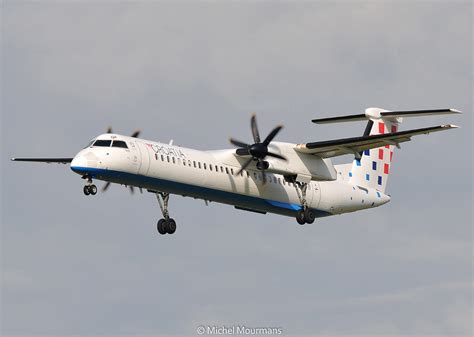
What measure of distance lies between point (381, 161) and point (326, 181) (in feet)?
15.1

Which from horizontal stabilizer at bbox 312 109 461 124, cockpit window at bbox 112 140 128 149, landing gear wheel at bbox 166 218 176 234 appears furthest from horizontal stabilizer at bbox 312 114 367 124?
cockpit window at bbox 112 140 128 149

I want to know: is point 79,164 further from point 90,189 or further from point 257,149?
point 257,149

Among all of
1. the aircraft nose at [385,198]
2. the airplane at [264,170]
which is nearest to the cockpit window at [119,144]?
the airplane at [264,170]

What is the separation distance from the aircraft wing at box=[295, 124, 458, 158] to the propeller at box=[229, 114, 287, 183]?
4.61ft

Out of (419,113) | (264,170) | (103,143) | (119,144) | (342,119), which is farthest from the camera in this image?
(342,119)

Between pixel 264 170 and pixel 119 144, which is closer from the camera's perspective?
pixel 119 144

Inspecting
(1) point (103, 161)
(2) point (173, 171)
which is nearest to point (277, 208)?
(2) point (173, 171)

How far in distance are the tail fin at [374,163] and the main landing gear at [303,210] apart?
3652mm

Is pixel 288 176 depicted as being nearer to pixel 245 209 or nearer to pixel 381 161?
pixel 245 209

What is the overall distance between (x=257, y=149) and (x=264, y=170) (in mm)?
960

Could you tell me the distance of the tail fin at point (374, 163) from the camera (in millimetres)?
46562

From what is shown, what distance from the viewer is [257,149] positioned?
41000mm

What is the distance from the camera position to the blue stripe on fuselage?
37312 millimetres

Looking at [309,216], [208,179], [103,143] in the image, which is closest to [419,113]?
[309,216]
